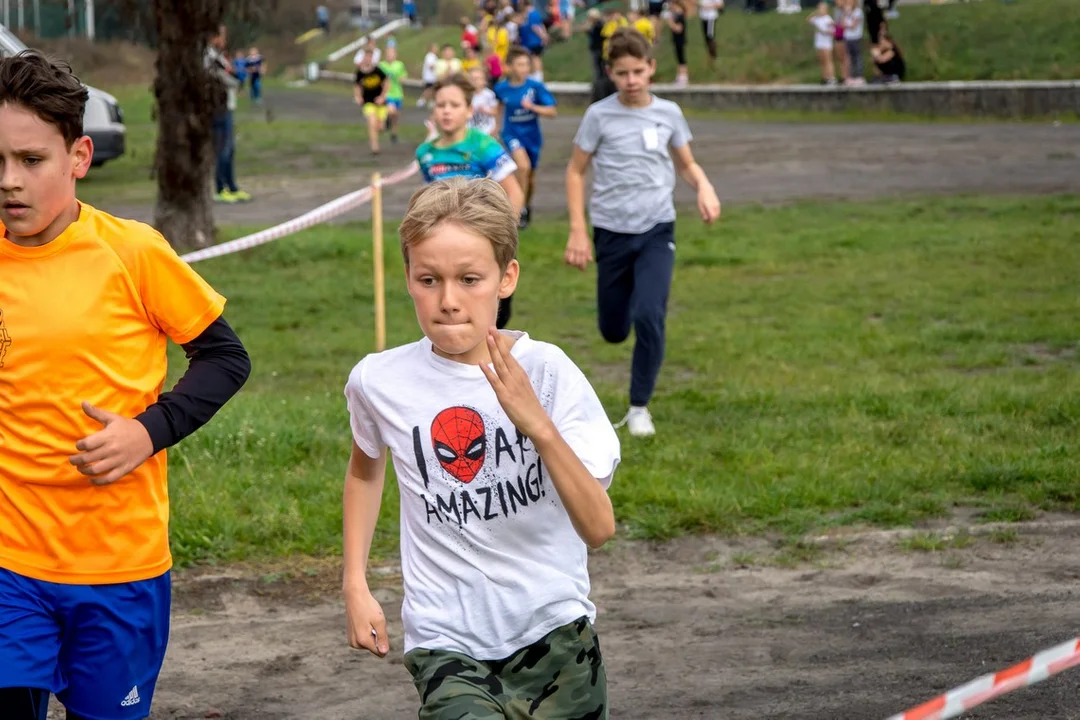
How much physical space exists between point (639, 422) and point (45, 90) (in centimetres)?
558

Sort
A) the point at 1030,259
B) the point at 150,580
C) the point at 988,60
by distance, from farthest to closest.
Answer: the point at 988,60
the point at 1030,259
the point at 150,580

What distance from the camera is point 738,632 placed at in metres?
5.60

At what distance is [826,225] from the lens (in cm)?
1761

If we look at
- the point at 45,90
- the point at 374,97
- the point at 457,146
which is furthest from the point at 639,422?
the point at 374,97

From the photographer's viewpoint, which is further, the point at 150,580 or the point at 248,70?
the point at 248,70

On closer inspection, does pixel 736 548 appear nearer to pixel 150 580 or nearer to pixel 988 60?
pixel 150 580

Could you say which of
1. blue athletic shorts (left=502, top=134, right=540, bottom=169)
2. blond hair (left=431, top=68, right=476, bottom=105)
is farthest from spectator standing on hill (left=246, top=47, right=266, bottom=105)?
blond hair (left=431, top=68, right=476, bottom=105)

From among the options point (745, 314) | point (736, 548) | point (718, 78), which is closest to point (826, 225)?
point (745, 314)

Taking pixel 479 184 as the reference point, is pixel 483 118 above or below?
below

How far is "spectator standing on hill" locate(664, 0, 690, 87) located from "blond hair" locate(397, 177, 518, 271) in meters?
31.6

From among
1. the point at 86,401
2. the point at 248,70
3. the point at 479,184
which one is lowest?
the point at 248,70

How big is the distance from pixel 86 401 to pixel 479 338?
897 millimetres

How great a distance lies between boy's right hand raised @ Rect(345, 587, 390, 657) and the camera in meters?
3.31

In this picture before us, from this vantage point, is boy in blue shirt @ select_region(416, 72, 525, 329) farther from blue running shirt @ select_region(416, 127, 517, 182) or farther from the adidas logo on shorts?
the adidas logo on shorts
